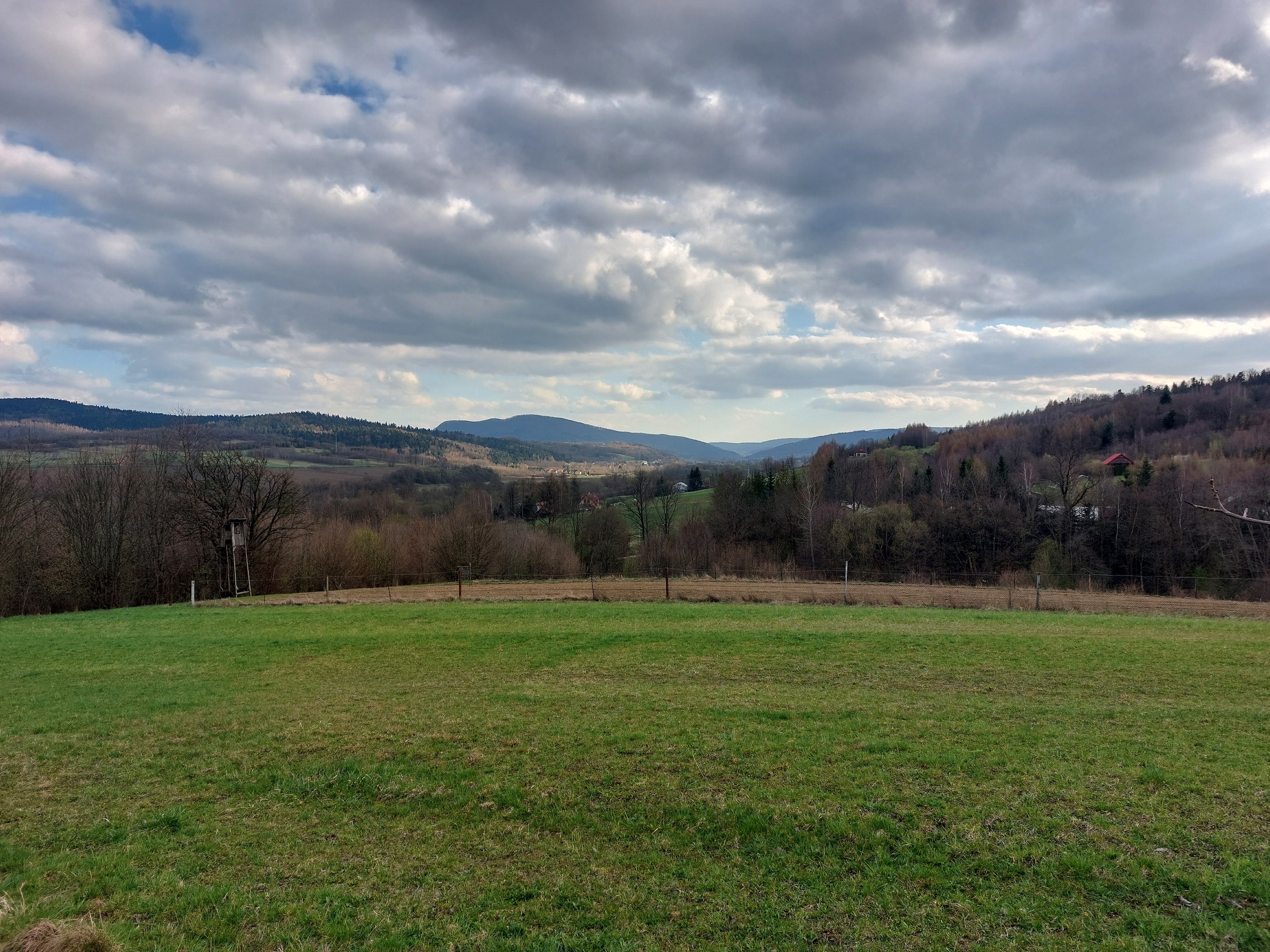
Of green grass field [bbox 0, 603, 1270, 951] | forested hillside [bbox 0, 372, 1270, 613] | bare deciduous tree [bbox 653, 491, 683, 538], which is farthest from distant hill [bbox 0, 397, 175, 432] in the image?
green grass field [bbox 0, 603, 1270, 951]

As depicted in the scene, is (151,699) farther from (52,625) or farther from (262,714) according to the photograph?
(52,625)

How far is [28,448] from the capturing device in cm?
4800

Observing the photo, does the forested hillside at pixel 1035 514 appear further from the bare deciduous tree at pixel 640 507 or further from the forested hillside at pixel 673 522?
the bare deciduous tree at pixel 640 507

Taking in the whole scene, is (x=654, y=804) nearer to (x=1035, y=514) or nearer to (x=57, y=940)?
(x=57, y=940)

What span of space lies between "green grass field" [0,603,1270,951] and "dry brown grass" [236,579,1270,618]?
13875 millimetres

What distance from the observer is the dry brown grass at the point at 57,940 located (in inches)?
183

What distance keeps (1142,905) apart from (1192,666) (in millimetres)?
12367

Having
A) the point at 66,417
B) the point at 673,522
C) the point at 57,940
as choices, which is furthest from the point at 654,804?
the point at 66,417

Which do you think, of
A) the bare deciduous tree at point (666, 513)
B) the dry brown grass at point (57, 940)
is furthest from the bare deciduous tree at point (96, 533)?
the bare deciduous tree at point (666, 513)

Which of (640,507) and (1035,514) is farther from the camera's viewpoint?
(640,507)

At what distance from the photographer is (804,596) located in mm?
32094

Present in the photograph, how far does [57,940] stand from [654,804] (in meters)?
5.71

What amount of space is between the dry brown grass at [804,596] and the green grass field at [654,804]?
546 inches

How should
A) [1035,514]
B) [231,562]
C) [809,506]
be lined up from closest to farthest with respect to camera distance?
[231,562] → [1035,514] → [809,506]
